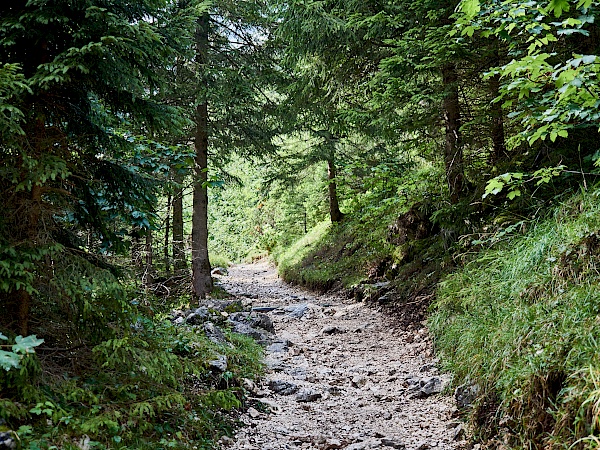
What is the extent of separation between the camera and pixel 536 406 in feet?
10.6

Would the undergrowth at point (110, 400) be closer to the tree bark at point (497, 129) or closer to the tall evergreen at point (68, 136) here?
the tall evergreen at point (68, 136)

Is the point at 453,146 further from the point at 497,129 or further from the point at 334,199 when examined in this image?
the point at 334,199

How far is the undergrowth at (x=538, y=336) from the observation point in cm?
297

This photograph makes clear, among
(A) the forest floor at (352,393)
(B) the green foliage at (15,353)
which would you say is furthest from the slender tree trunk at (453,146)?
(B) the green foliage at (15,353)

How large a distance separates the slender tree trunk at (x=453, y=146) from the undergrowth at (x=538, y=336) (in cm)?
238

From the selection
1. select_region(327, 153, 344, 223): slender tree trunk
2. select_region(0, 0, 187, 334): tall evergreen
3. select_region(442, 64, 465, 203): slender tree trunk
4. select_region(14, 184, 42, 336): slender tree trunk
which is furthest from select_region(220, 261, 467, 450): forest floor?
select_region(327, 153, 344, 223): slender tree trunk

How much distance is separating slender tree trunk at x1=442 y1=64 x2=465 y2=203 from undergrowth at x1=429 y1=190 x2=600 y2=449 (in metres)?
2.38

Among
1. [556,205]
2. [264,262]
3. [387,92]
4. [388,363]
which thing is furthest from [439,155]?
[264,262]

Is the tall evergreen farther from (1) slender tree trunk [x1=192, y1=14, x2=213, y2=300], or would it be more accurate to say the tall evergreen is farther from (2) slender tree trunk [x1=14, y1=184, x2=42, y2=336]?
(1) slender tree trunk [x1=192, y1=14, x2=213, y2=300]

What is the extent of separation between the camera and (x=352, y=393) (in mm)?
5605

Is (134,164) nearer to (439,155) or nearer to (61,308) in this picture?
(61,308)

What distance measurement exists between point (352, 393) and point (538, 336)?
2.64 m

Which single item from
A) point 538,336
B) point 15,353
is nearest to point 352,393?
point 538,336

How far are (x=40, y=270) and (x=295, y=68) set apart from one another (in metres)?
7.55
